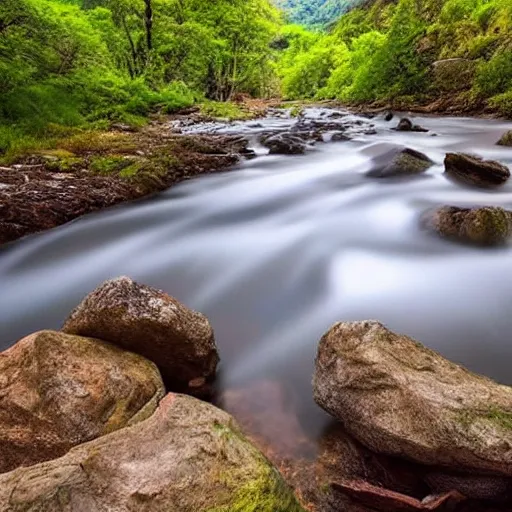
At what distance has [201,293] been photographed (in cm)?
430

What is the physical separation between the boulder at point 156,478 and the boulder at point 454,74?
16599 mm

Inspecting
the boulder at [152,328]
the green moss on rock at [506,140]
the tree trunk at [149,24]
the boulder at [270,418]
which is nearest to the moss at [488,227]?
the boulder at [270,418]

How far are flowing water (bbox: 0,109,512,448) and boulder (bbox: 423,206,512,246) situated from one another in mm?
137

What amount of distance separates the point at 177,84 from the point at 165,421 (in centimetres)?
2083

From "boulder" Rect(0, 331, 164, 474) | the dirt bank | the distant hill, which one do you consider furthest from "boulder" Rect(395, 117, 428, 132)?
the distant hill

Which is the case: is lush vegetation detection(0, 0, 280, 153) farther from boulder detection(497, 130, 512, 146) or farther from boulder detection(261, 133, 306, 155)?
boulder detection(497, 130, 512, 146)

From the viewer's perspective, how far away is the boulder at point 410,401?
202 centimetres

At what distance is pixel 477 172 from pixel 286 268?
392 cm

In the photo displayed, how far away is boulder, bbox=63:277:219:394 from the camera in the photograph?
272 cm

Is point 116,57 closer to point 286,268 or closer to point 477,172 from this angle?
point 477,172

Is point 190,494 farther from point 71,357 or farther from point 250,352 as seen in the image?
point 250,352

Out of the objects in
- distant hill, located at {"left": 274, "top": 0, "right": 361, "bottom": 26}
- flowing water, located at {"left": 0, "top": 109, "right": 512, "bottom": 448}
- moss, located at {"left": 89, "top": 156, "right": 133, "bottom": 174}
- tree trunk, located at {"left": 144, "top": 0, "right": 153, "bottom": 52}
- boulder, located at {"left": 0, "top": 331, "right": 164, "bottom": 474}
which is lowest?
flowing water, located at {"left": 0, "top": 109, "right": 512, "bottom": 448}

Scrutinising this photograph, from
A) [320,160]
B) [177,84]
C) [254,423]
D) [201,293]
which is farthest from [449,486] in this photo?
[177,84]

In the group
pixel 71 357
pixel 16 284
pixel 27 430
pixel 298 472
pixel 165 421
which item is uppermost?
pixel 165 421
